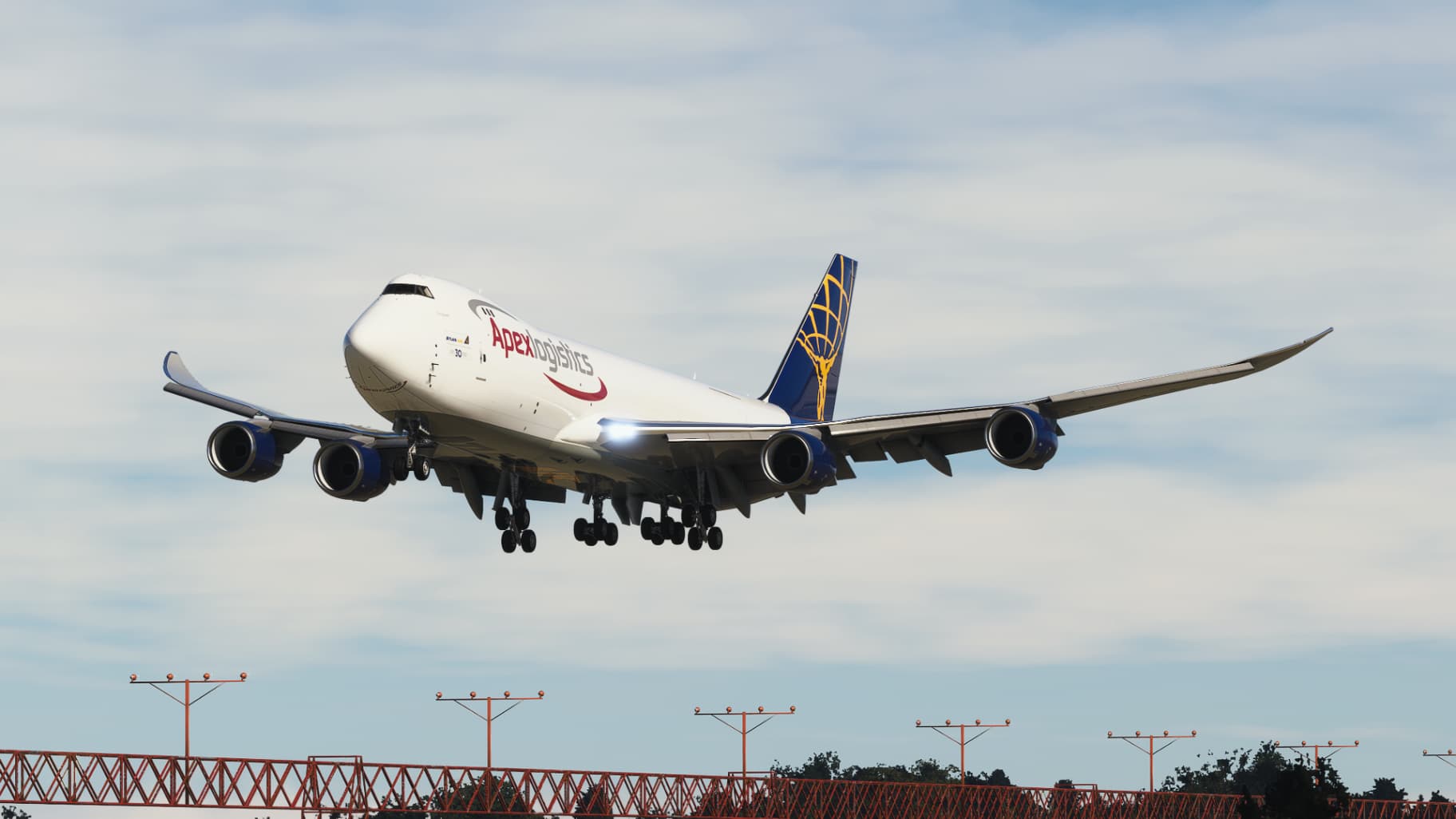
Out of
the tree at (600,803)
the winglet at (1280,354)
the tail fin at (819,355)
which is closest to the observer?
the winglet at (1280,354)

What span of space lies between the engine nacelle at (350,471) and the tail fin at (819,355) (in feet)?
69.6

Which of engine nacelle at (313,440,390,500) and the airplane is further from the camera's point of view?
engine nacelle at (313,440,390,500)

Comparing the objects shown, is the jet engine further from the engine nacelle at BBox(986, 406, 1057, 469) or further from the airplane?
the engine nacelle at BBox(986, 406, 1057, 469)

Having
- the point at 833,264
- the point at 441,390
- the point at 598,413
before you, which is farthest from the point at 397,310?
the point at 833,264

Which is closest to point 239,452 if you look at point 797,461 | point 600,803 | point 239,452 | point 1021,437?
point 239,452

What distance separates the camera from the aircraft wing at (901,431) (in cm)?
5634

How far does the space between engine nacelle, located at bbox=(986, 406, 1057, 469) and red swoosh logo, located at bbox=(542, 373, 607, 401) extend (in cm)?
1154

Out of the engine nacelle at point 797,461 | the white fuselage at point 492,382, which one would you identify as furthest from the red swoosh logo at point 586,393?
the engine nacelle at point 797,461

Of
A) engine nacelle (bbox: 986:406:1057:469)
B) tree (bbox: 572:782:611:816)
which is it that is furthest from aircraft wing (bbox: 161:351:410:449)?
tree (bbox: 572:782:611:816)

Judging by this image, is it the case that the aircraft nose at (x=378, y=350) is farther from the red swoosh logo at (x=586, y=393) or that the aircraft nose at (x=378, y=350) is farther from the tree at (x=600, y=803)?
the tree at (x=600, y=803)

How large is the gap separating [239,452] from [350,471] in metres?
3.44

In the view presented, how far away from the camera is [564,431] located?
5859 cm

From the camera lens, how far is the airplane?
177ft

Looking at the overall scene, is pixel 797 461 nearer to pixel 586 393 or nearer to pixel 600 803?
pixel 586 393
